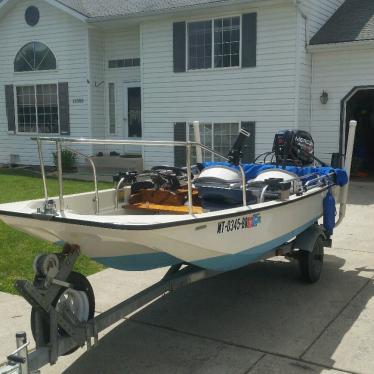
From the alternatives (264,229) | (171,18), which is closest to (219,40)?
(171,18)

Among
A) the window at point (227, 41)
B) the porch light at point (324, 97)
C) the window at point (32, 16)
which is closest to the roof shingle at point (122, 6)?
the window at point (227, 41)

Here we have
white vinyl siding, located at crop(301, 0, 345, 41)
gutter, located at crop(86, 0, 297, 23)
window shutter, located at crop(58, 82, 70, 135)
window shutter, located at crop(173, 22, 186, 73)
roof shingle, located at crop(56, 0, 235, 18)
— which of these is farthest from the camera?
window shutter, located at crop(58, 82, 70, 135)

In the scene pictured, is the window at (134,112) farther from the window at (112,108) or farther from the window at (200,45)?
the window at (200,45)

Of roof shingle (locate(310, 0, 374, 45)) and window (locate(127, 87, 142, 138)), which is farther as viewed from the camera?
window (locate(127, 87, 142, 138))

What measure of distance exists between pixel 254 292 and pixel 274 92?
29.0 ft

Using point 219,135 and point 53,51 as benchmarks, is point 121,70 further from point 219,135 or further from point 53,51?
point 219,135

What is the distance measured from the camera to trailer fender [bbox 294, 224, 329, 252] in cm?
537

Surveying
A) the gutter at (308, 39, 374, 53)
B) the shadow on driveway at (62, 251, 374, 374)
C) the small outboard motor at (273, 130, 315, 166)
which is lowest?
the shadow on driveway at (62, 251, 374, 374)

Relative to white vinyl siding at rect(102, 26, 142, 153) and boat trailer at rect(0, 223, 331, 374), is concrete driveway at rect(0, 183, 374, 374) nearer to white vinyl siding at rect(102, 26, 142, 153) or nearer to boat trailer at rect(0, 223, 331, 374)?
boat trailer at rect(0, 223, 331, 374)

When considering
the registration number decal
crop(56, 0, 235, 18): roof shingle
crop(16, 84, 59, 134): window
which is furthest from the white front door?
the registration number decal

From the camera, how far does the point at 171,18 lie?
47.2 feet

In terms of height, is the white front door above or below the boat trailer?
above

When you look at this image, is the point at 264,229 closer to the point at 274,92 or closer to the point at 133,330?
the point at 133,330

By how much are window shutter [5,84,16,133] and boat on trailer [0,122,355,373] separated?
13467mm
